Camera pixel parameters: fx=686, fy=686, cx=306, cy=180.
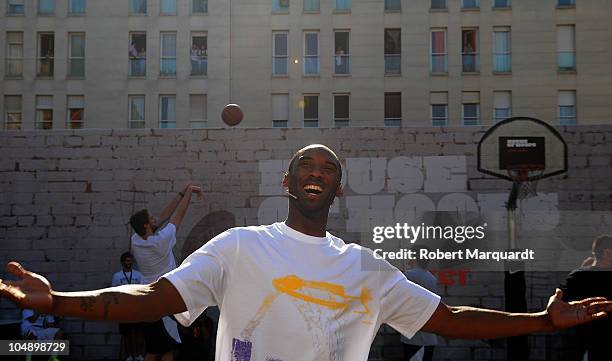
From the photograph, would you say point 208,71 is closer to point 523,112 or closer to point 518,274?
point 523,112

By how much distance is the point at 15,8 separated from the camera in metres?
29.0

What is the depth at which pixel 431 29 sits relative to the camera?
27.6 m

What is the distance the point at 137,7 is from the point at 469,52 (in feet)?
44.9

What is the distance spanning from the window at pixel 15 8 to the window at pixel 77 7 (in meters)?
2.18

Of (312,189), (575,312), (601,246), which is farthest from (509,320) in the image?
(601,246)

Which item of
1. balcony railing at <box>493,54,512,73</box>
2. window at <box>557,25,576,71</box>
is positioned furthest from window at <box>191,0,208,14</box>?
window at <box>557,25,576,71</box>

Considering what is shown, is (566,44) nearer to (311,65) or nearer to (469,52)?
(469,52)

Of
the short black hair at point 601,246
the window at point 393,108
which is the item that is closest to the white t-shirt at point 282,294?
the short black hair at point 601,246

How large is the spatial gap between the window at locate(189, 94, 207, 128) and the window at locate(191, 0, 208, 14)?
3436mm

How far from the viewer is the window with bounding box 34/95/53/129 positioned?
29.1 m

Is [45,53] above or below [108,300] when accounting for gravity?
above

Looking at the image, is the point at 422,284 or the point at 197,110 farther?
the point at 197,110

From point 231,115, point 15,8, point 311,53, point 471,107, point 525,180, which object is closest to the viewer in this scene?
point 525,180

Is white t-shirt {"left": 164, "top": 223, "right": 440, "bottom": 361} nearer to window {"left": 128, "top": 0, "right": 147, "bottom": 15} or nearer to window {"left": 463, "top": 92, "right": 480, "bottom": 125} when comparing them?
window {"left": 463, "top": 92, "right": 480, "bottom": 125}
